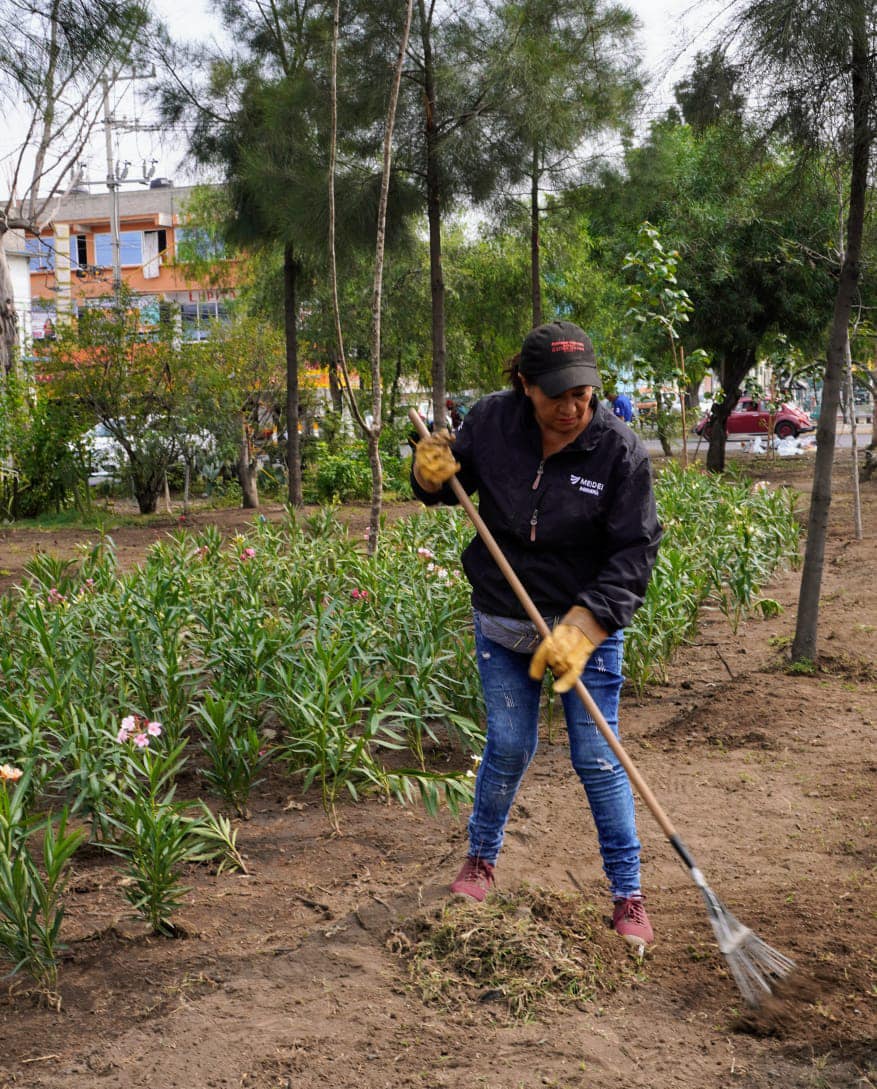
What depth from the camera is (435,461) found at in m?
3.00

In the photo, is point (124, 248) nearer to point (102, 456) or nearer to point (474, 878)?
point (102, 456)

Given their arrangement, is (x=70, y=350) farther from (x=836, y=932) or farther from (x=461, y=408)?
(x=461, y=408)

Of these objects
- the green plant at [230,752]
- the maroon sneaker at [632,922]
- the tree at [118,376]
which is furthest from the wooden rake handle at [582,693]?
the tree at [118,376]

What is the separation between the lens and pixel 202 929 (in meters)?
3.23

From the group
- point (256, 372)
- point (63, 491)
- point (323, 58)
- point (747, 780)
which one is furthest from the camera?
point (256, 372)

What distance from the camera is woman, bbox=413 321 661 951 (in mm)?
2852

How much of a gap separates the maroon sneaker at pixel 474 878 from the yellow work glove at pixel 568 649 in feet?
2.32

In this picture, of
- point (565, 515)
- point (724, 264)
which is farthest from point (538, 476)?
point (724, 264)

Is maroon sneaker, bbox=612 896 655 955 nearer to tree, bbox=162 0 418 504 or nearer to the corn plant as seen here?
the corn plant

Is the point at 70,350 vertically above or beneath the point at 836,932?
above

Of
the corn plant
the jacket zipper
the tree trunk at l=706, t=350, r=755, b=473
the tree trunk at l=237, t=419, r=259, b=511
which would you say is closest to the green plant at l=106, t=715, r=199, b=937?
the corn plant

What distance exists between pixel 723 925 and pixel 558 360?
1.39 metres

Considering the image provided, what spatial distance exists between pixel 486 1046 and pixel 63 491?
11.9 metres

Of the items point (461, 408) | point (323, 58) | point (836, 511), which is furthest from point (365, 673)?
point (461, 408)
